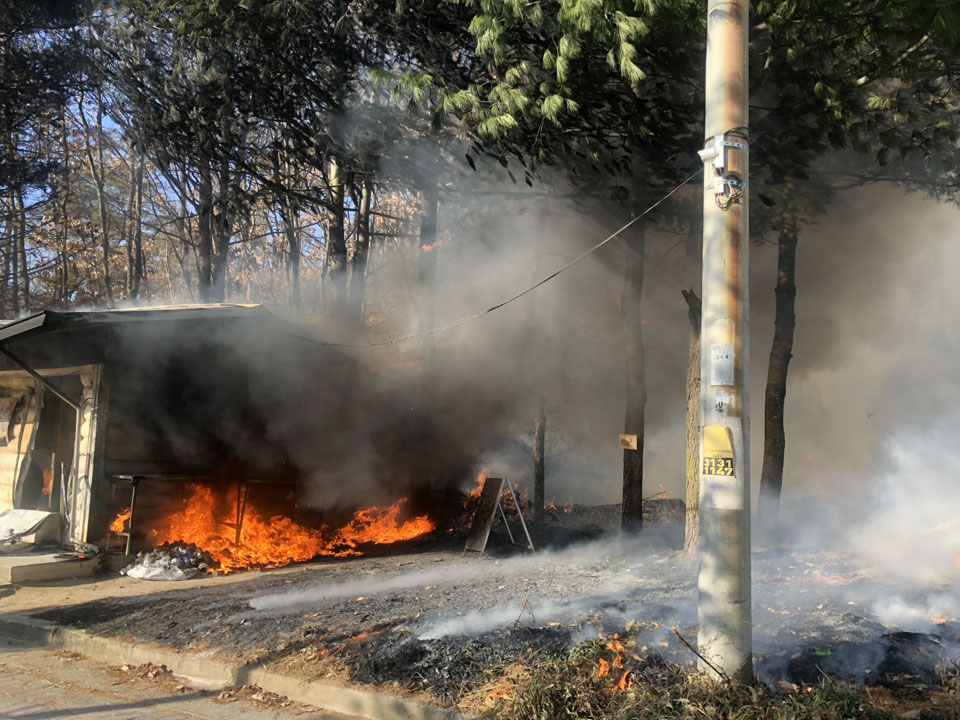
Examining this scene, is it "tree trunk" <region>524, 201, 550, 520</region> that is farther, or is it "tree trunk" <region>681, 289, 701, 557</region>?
"tree trunk" <region>524, 201, 550, 520</region>

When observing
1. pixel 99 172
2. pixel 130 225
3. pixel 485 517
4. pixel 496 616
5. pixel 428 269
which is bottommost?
pixel 496 616

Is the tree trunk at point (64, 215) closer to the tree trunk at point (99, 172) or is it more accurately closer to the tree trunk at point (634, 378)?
the tree trunk at point (99, 172)

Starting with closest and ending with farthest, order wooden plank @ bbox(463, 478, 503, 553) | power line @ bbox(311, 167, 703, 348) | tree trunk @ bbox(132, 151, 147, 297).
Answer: power line @ bbox(311, 167, 703, 348) → wooden plank @ bbox(463, 478, 503, 553) → tree trunk @ bbox(132, 151, 147, 297)

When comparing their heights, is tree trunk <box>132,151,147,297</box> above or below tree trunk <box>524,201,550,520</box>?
above

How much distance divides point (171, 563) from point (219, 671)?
14.1 ft

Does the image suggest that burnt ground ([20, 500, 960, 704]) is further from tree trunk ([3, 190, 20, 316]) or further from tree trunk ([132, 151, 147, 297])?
tree trunk ([3, 190, 20, 316])

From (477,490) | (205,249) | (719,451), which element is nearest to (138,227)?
(205,249)

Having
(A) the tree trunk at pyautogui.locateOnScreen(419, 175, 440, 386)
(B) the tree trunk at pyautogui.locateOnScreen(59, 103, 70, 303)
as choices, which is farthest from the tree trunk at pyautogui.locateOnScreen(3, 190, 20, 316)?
(A) the tree trunk at pyautogui.locateOnScreen(419, 175, 440, 386)

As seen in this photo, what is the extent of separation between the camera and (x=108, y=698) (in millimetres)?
5648

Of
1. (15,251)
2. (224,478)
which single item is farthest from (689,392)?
(15,251)

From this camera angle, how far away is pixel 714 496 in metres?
4.49

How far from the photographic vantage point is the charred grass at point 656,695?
163 inches

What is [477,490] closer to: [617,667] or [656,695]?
[617,667]

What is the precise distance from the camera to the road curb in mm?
4973
